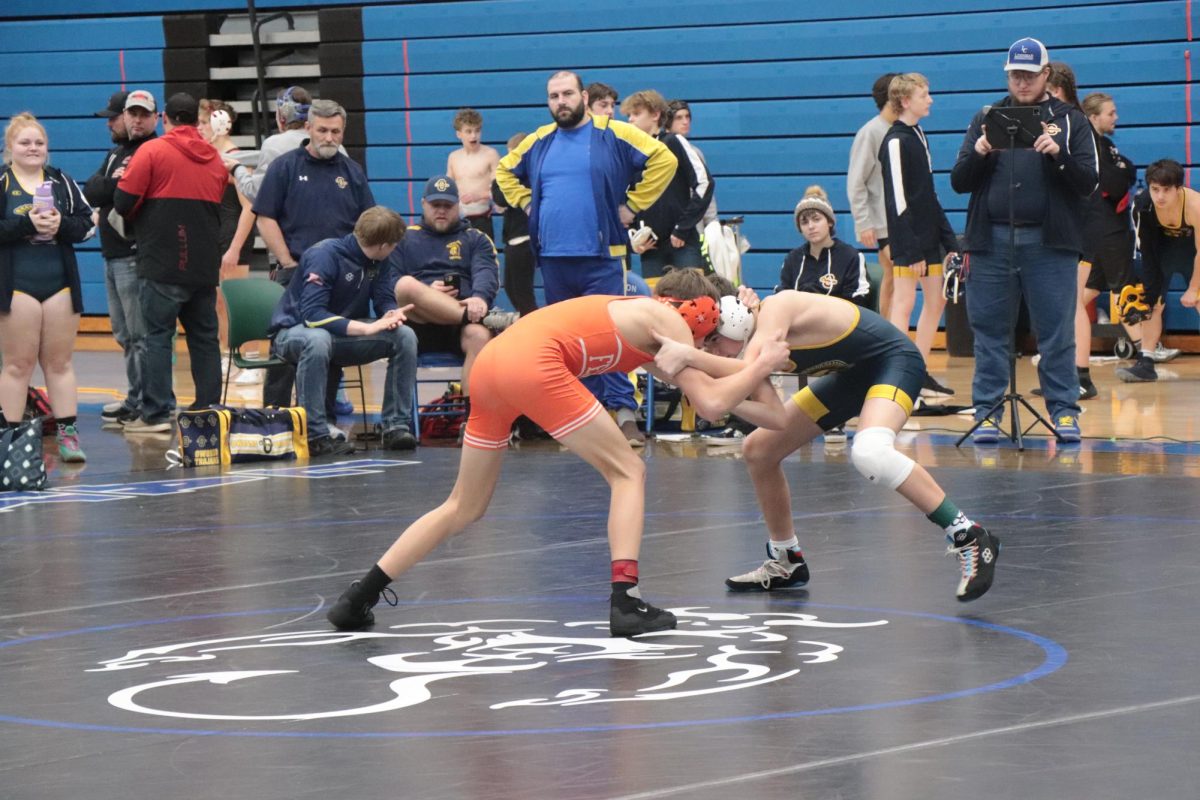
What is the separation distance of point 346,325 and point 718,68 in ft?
20.6

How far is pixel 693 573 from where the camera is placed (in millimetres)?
6109

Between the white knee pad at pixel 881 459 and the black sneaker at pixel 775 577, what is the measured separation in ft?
1.36

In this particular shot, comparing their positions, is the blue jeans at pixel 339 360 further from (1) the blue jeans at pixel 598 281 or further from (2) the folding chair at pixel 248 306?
(1) the blue jeans at pixel 598 281

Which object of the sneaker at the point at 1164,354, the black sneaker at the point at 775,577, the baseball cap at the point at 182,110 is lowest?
the black sneaker at the point at 775,577

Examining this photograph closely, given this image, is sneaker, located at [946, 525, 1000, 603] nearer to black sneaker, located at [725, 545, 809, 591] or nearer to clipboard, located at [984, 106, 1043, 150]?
black sneaker, located at [725, 545, 809, 591]

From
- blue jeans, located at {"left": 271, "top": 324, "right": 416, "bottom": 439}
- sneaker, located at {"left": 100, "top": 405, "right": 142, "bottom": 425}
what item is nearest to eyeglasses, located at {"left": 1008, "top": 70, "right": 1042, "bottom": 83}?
blue jeans, located at {"left": 271, "top": 324, "right": 416, "bottom": 439}

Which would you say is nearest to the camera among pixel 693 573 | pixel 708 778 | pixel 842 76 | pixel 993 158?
pixel 708 778

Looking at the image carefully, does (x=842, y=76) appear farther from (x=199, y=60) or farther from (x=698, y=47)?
(x=199, y=60)

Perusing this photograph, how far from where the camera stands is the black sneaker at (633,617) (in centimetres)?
506

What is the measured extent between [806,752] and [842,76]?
36.6ft

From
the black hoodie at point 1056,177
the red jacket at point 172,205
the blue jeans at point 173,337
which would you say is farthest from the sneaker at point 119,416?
the black hoodie at point 1056,177

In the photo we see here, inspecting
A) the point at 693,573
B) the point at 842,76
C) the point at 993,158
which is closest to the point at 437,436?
the point at 993,158

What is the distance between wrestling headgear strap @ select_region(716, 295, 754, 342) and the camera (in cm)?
534

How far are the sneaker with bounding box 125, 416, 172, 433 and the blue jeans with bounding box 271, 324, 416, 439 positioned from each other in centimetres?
111
